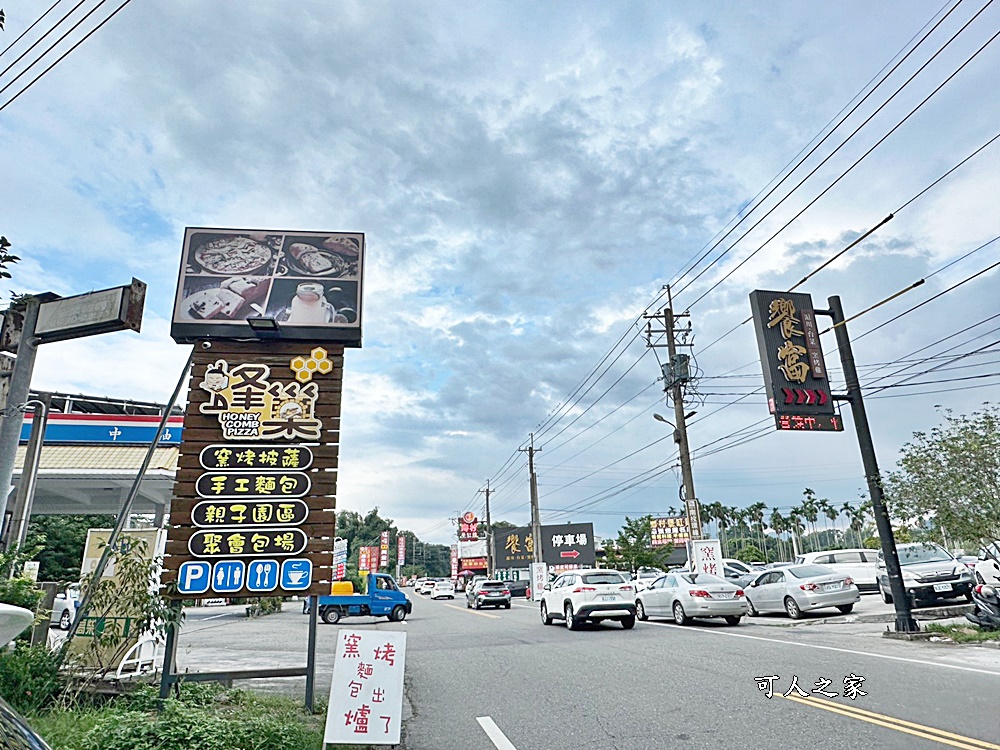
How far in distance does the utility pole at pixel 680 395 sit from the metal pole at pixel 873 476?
29.8ft

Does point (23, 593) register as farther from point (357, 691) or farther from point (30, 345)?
point (357, 691)

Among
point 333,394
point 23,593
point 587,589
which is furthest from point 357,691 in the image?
point 587,589

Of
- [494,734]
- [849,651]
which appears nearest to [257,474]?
[494,734]

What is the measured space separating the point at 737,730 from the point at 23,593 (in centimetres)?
736

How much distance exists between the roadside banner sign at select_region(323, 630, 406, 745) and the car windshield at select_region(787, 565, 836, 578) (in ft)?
53.1

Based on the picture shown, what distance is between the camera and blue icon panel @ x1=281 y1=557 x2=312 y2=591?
745 cm

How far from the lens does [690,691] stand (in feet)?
25.9

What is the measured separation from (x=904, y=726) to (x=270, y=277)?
8.22m

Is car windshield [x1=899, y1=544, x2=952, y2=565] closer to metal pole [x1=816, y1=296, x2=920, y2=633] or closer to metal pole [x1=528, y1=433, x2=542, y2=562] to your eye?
metal pole [x1=816, y1=296, x2=920, y2=633]

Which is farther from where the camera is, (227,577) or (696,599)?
(696,599)

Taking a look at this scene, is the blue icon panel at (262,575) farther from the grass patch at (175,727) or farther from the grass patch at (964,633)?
the grass patch at (964,633)

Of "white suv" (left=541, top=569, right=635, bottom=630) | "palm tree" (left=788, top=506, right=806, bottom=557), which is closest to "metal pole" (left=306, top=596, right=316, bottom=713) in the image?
"white suv" (left=541, top=569, right=635, bottom=630)

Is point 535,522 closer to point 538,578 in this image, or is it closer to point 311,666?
point 538,578

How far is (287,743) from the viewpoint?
18.1 feet
